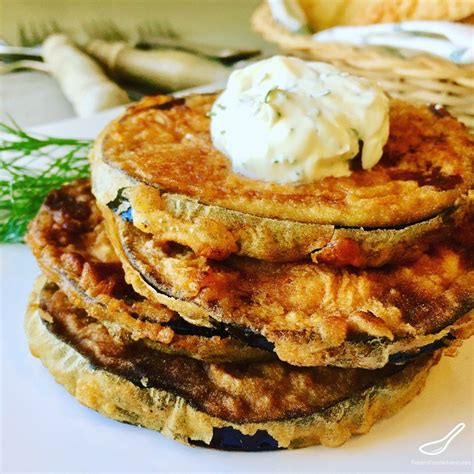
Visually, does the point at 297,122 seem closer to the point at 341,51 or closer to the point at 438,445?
the point at 438,445

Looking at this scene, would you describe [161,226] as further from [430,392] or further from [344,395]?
[430,392]

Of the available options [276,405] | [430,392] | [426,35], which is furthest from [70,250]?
[426,35]

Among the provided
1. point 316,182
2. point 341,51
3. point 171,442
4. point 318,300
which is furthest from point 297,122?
point 341,51

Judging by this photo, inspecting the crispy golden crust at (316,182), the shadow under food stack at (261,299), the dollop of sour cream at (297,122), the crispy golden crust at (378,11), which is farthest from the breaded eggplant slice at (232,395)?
the crispy golden crust at (378,11)

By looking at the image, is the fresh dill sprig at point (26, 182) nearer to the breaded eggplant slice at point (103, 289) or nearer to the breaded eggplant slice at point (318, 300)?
the breaded eggplant slice at point (103, 289)

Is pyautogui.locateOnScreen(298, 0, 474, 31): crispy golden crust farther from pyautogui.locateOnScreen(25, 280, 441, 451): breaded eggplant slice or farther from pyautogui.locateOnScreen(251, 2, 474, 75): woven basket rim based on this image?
pyautogui.locateOnScreen(25, 280, 441, 451): breaded eggplant slice

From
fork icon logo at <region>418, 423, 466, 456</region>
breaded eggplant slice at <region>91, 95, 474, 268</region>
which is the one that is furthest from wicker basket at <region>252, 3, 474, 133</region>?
fork icon logo at <region>418, 423, 466, 456</region>
